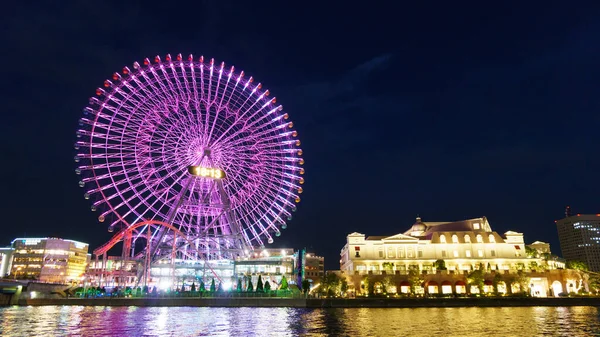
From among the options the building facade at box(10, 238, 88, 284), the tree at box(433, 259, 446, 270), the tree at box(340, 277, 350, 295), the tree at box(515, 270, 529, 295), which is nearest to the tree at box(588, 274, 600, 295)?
the tree at box(515, 270, 529, 295)

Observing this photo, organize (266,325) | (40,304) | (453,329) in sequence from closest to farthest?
(453,329)
(266,325)
(40,304)

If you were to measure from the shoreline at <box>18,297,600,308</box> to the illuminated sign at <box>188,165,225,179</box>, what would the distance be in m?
22.0

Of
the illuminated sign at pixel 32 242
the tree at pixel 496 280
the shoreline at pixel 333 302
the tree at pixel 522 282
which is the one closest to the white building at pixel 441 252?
the tree at pixel 496 280

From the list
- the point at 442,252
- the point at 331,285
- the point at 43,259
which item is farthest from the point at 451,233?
the point at 43,259

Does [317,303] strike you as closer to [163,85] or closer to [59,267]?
[163,85]

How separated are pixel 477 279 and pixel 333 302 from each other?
36590 millimetres

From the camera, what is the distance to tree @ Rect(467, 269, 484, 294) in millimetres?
99062

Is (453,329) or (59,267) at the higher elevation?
(59,267)

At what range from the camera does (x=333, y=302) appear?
82125 millimetres

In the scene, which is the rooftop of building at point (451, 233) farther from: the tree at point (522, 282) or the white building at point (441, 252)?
the tree at point (522, 282)

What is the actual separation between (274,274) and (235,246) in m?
13.0

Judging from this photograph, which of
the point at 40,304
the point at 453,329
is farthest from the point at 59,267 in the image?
the point at 453,329

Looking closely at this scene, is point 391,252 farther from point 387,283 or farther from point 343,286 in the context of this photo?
point 343,286

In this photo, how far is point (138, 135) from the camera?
74.6 m
